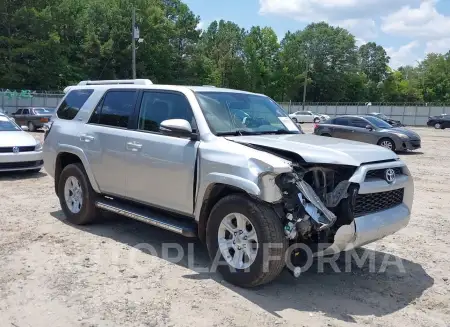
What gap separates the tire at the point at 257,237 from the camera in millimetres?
4230

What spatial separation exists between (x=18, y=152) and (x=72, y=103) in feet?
14.5

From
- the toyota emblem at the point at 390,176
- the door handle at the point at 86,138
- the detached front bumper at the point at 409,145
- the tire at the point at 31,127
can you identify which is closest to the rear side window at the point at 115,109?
the door handle at the point at 86,138

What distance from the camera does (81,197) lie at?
652 centimetres

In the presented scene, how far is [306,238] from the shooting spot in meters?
4.48

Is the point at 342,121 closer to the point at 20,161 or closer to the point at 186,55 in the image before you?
the point at 20,161

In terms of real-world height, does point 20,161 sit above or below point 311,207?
below

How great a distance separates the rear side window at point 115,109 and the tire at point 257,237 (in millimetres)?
2020

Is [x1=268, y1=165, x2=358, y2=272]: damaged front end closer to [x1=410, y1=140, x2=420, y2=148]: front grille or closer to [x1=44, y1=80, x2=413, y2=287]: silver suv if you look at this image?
[x1=44, y1=80, x2=413, y2=287]: silver suv

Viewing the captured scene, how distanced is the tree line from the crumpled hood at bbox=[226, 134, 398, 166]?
160ft

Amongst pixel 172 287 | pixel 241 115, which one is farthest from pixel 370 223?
pixel 172 287

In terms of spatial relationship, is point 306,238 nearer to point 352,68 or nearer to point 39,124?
point 39,124

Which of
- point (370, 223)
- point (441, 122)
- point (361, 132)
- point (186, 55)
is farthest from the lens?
point (186, 55)

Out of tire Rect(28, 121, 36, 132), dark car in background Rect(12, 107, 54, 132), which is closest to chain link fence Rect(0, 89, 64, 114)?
dark car in background Rect(12, 107, 54, 132)

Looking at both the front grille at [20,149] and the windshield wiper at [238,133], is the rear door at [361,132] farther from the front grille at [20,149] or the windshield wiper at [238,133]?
the windshield wiper at [238,133]
